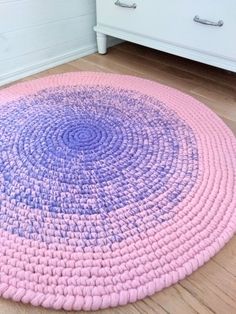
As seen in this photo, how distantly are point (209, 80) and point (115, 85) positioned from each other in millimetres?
344

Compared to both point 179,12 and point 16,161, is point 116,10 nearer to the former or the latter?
point 179,12

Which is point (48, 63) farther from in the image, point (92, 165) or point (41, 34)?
point (92, 165)

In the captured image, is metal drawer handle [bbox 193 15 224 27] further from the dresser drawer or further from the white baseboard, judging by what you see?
the white baseboard

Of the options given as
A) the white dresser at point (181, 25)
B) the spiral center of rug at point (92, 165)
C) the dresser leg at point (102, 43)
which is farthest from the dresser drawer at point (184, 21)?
the spiral center of rug at point (92, 165)

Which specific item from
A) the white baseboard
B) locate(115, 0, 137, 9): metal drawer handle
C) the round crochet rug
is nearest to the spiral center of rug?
the round crochet rug

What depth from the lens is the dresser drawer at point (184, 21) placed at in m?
0.93

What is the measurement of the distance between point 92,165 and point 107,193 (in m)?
0.10

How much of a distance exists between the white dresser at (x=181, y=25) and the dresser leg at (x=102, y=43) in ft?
0.29

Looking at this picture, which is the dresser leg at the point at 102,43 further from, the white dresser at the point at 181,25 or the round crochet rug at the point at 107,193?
the round crochet rug at the point at 107,193

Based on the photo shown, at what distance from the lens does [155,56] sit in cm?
135

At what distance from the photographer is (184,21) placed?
39.5 inches

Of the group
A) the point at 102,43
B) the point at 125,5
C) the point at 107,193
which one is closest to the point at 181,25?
the point at 125,5

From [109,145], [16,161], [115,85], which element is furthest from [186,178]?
[115,85]

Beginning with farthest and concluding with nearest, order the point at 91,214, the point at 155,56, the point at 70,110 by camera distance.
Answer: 1. the point at 155,56
2. the point at 70,110
3. the point at 91,214
